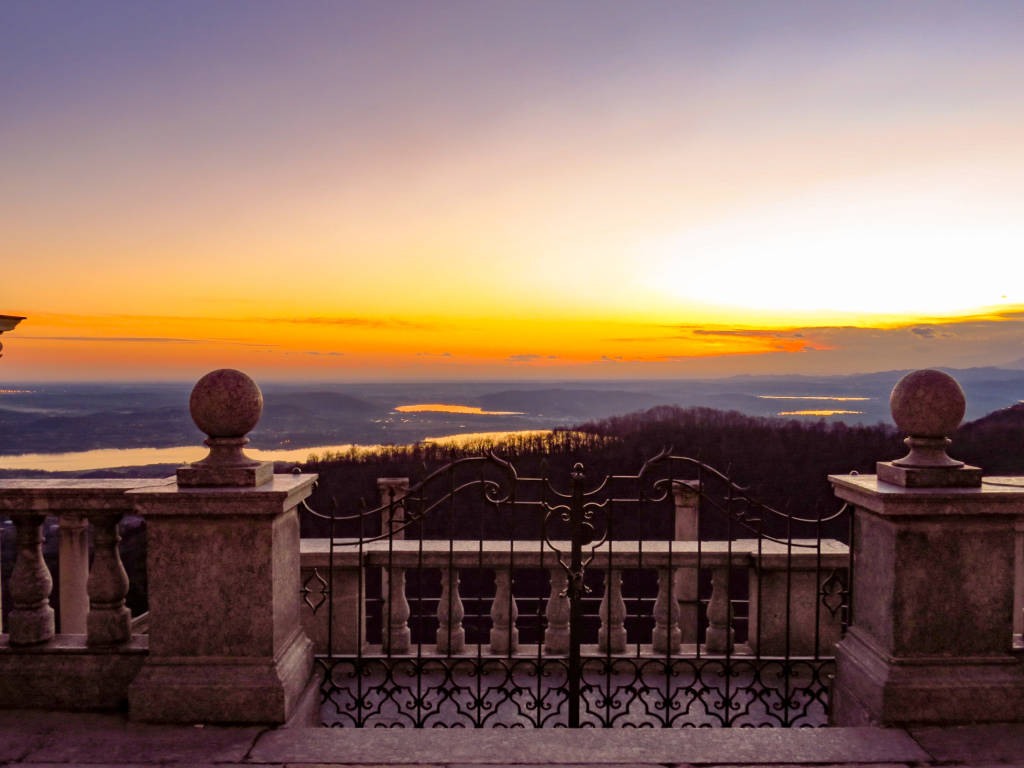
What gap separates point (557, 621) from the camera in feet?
18.6

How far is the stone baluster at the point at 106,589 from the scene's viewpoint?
4.12 meters

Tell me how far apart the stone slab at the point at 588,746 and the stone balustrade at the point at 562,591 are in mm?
1684

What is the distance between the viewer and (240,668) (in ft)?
12.8

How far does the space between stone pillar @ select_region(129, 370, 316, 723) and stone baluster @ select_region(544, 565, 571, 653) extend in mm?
2294

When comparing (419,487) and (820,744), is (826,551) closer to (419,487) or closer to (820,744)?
(820,744)

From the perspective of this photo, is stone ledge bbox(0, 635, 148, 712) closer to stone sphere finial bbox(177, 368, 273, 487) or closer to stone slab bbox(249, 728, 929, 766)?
stone slab bbox(249, 728, 929, 766)

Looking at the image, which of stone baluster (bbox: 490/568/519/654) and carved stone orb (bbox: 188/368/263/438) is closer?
carved stone orb (bbox: 188/368/263/438)

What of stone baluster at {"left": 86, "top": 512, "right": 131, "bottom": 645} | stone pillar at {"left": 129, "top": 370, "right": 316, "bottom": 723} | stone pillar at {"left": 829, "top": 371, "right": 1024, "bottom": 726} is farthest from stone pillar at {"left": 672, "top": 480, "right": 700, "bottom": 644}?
stone baluster at {"left": 86, "top": 512, "right": 131, "bottom": 645}

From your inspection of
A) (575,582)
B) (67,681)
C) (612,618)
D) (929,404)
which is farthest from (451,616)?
(929,404)

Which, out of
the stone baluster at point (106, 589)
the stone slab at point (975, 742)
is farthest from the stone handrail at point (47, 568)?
the stone slab at point (975, 742)

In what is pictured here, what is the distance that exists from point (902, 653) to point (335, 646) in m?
4.12

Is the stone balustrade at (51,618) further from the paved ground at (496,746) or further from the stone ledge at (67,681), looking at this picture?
the paved ground at (496,746)

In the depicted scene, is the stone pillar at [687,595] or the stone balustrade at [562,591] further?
the stone pillar at [687,595]

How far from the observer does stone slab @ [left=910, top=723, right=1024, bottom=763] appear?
3564 millimetres
